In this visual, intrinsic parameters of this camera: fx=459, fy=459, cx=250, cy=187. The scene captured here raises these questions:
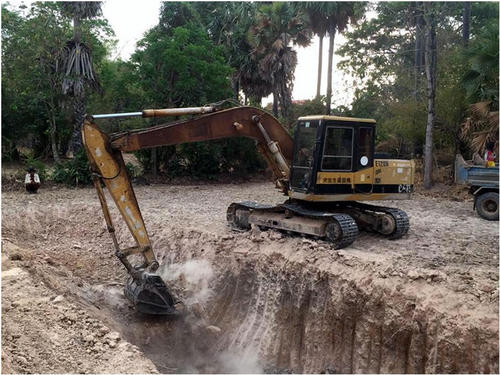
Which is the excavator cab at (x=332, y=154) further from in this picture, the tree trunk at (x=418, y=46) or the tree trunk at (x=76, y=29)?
the tree trunk at (x=76, y=29)

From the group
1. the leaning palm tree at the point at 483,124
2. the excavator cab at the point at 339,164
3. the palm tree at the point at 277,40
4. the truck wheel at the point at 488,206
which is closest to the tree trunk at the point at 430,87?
the leaning palm tree at the point at 483,124

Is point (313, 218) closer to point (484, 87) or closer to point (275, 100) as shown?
point (484, 87)

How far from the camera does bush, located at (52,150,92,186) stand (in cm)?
1827

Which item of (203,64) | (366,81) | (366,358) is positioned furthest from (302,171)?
(366,81)

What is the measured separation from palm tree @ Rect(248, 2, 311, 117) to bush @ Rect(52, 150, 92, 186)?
11.6 metres

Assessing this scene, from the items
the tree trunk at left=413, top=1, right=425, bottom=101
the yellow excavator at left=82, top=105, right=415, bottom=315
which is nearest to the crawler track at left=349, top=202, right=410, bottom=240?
the yellow excavator at left=82, top=105, right=415, bottom=315

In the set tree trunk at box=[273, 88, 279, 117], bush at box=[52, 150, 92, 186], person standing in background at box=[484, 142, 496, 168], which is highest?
tree trunk at box=[273, 88, 279, 117]

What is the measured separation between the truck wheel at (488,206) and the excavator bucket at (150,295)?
28.2ft

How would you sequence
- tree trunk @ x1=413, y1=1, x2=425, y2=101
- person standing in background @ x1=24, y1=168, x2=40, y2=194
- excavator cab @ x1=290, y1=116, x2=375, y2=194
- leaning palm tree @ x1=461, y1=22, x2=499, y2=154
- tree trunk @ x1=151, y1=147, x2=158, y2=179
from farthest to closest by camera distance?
tree trunk @ x1=151, y1=147, x2=158, y2=179, tree trunk @ x1=413, y1=1, x2=425, y2=101, person standing in background @ x1=24, y1=168, x2=40, y2=194, leaning palm tree @ x1=461, y1=22, x2=499, y2=154, excavator cab @ x1=290, y1=116, x2=375, y2=194

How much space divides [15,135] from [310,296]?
67.5 ft

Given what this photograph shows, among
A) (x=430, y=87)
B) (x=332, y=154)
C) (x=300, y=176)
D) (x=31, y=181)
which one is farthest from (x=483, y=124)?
(x=31, y=181)

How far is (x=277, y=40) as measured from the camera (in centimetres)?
2491

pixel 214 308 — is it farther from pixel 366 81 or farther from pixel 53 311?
pixel 366 81

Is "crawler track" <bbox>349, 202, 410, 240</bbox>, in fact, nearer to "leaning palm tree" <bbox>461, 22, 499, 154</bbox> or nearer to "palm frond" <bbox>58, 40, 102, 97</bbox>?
"leaning palm tree" <bbox>461, 22, 499, 154</bbox>
